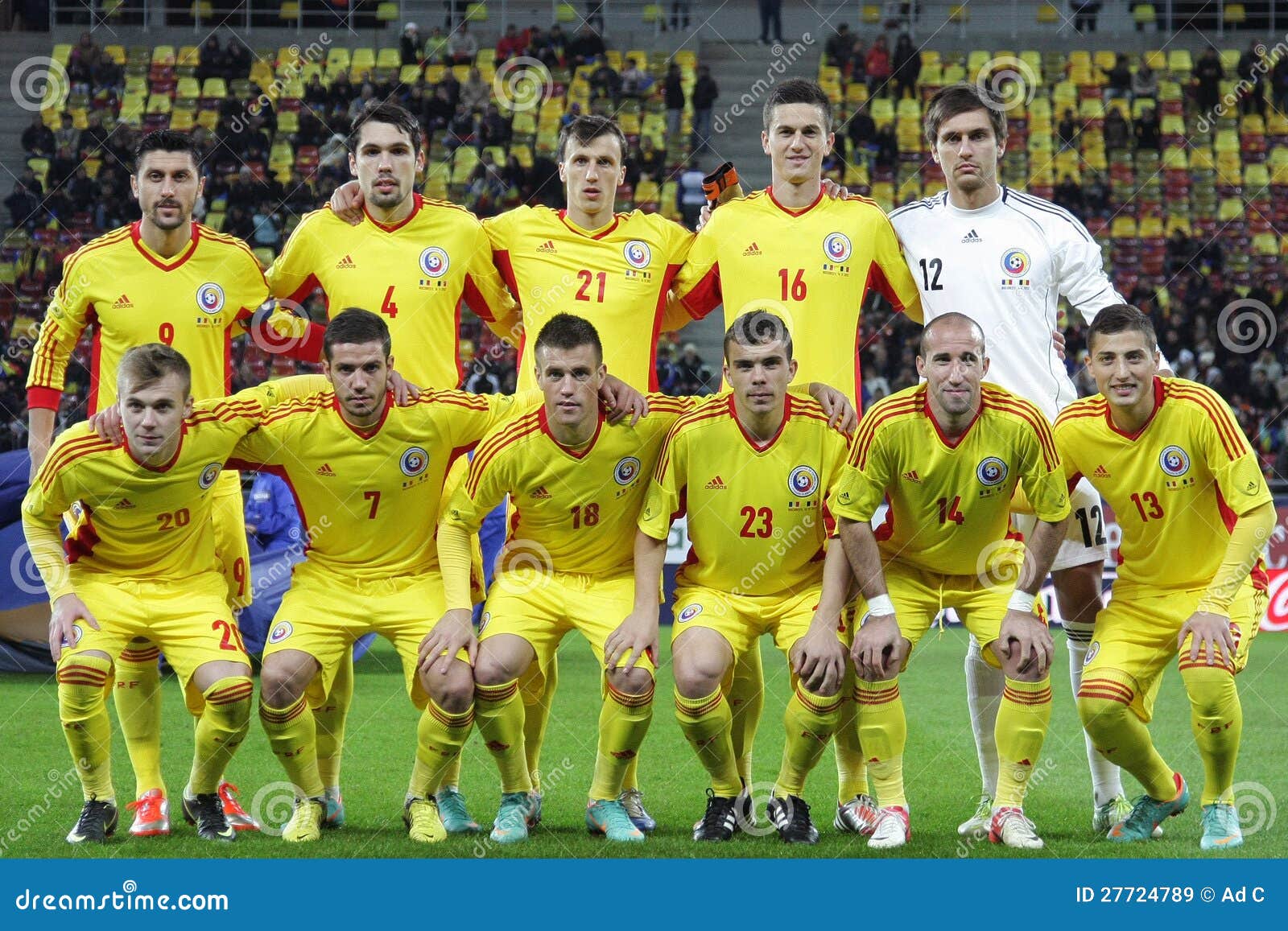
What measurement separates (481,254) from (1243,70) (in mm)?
16750

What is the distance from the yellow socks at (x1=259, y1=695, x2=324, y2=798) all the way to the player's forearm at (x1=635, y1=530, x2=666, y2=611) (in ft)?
4.01

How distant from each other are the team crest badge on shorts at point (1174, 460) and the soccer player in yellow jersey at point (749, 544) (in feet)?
3.67

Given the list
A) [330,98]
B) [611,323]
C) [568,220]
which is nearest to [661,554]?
[611,323]

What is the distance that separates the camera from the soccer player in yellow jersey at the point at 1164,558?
4855 mm

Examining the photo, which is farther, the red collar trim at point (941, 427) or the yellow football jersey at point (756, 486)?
the yellow football jersey at point (756, 486)

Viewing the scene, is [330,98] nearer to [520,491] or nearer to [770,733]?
[770,733]

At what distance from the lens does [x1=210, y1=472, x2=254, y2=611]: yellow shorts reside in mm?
5555

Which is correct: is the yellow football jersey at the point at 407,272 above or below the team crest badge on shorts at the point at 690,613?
above

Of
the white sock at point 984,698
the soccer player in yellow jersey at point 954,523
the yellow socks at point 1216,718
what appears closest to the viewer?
the yellow socks at point 1216,718

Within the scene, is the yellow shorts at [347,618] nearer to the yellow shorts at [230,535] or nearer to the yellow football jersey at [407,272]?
the yellow shorts at [230,535]

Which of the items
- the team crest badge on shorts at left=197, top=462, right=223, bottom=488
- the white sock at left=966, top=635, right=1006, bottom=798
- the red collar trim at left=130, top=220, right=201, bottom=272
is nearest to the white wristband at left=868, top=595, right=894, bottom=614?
the white sock at left=966, top=635, right=1006, bottom=798

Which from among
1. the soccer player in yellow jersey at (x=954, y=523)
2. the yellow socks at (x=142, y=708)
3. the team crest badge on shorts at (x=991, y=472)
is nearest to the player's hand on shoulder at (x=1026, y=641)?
the soccer player in yellow jersey at (x=954, y=523)

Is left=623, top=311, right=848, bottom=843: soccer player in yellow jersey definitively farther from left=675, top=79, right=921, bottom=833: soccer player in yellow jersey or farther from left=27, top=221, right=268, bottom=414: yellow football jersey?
left=27, top=221, right=268, bottom=414: yellow football jersey

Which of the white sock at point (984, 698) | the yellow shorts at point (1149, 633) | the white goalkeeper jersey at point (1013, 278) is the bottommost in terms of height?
the white sock at point (984, 698)
